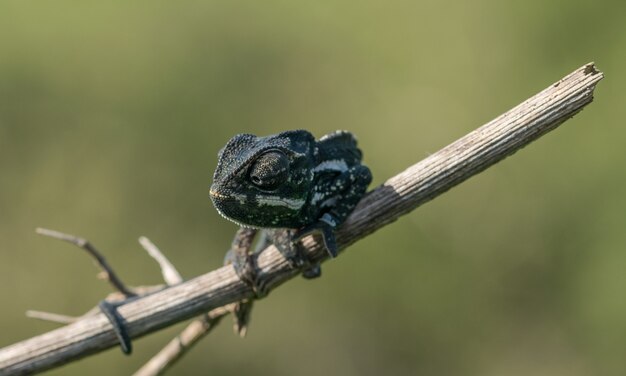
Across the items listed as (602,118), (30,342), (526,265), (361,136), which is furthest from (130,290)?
(602,118)

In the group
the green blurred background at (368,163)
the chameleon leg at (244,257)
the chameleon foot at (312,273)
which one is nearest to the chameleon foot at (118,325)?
the chameleon leg at (244,257)

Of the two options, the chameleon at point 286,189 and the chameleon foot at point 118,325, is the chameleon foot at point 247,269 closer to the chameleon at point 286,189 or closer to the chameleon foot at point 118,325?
the chameleon at point 286,189

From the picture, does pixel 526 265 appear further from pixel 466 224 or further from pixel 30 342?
pixel 30 342

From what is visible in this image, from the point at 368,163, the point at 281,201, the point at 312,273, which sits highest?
the point at 368,163

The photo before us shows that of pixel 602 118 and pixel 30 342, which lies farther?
pixel 602 118

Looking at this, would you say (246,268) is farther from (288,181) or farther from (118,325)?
(118,325)

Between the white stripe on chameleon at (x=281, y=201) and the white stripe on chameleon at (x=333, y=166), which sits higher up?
the white stripe on chameleon at (x=333, y=166)

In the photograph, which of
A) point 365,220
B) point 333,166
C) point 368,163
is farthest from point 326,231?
point 368,163
